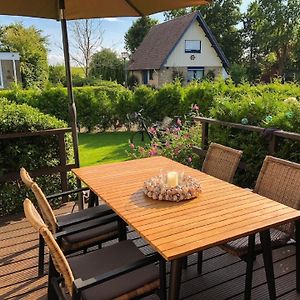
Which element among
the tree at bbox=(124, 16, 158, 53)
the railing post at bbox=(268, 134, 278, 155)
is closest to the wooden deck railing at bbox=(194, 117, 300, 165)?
the railing post at bbox=(268, 134, 278, 155)

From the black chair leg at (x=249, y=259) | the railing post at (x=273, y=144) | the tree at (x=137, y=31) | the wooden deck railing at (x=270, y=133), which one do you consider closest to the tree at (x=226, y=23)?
the tree at (x=137, y=31)

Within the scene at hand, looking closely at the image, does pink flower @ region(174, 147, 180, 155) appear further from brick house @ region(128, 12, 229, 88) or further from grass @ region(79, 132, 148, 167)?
brick house @ region(128, 12, 229, 88)

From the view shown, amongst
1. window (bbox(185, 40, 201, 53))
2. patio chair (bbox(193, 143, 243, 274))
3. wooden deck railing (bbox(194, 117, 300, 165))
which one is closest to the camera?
patio chair (bbox(193, 143, 243, 274))

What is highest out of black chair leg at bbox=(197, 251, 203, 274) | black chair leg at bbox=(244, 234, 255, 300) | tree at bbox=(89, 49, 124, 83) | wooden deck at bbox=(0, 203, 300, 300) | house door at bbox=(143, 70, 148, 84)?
tree at bbox=(89, 49, 124, 83)

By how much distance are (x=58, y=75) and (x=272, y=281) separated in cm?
2061

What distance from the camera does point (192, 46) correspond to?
20.0 metres

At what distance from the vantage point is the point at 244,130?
3572mm

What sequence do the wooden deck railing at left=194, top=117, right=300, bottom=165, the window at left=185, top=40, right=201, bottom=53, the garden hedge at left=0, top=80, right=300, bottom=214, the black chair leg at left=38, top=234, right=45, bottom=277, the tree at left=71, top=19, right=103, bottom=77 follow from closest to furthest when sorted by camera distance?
the black chair leg at left=38, top=234, right=45, bottom=277, the wooden deck railing at left=194, top=117, right=300, bottom=165, the garden hedge at left=0, top=80, right=300, bottom=214, the window at left=185, top=40, right=201, bottom=53, the tree at left=71, top=19, right=103, bottom=77

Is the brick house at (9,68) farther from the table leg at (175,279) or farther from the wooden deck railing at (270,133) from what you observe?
the table leg at (175,279)

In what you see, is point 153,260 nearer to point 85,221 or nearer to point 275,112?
point 85,221

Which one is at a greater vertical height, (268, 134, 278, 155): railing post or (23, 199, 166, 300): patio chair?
(268, 134, 278, 155): railing post

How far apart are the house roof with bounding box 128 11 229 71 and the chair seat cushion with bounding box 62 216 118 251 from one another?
17.6 metres

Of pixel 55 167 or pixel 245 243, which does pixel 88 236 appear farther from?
pixel 55 167

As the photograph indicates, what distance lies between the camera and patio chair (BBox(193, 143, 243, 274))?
2680 mm
